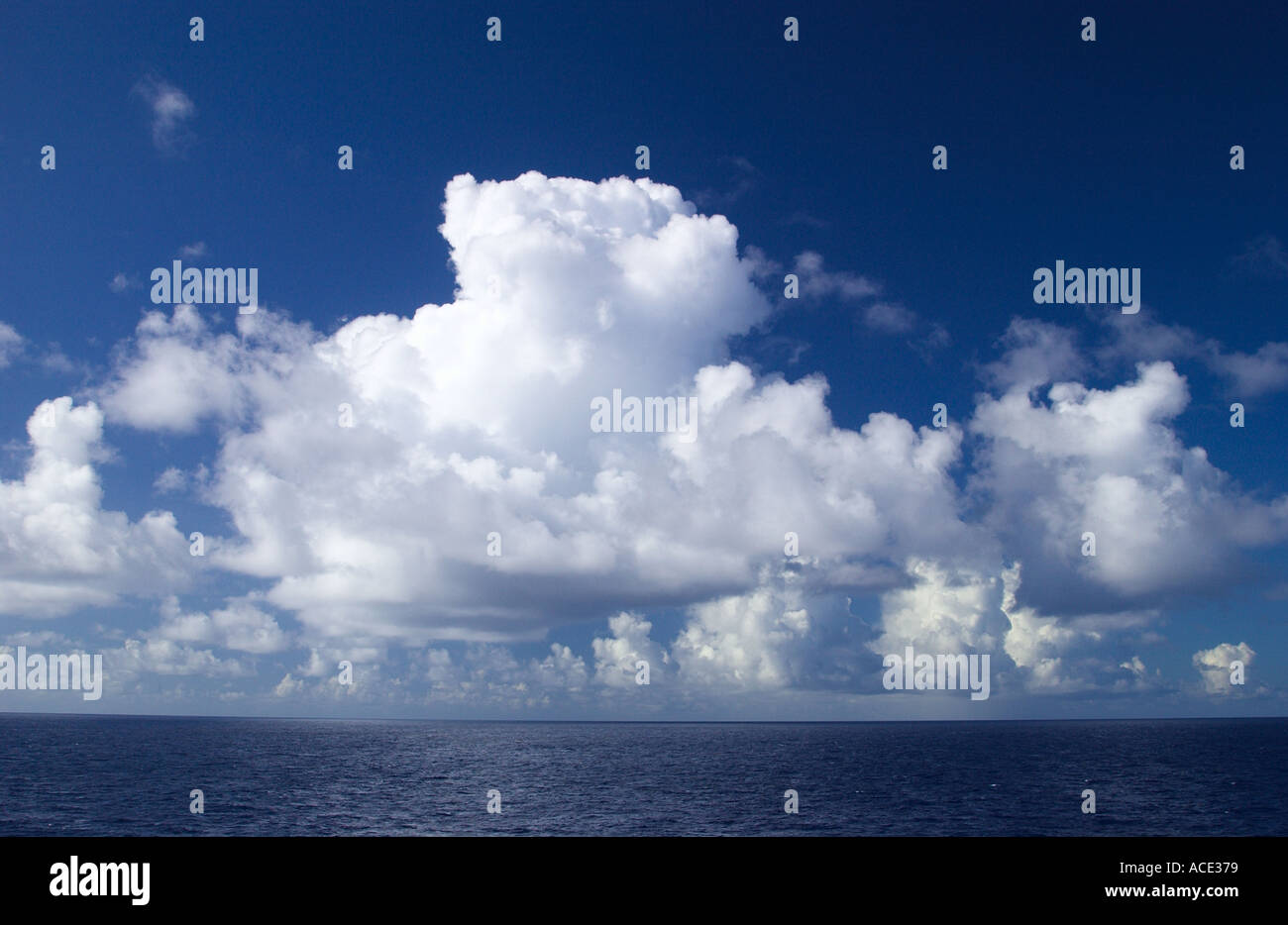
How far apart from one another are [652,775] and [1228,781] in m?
82.8

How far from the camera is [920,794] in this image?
94188 mm

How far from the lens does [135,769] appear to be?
399ft
